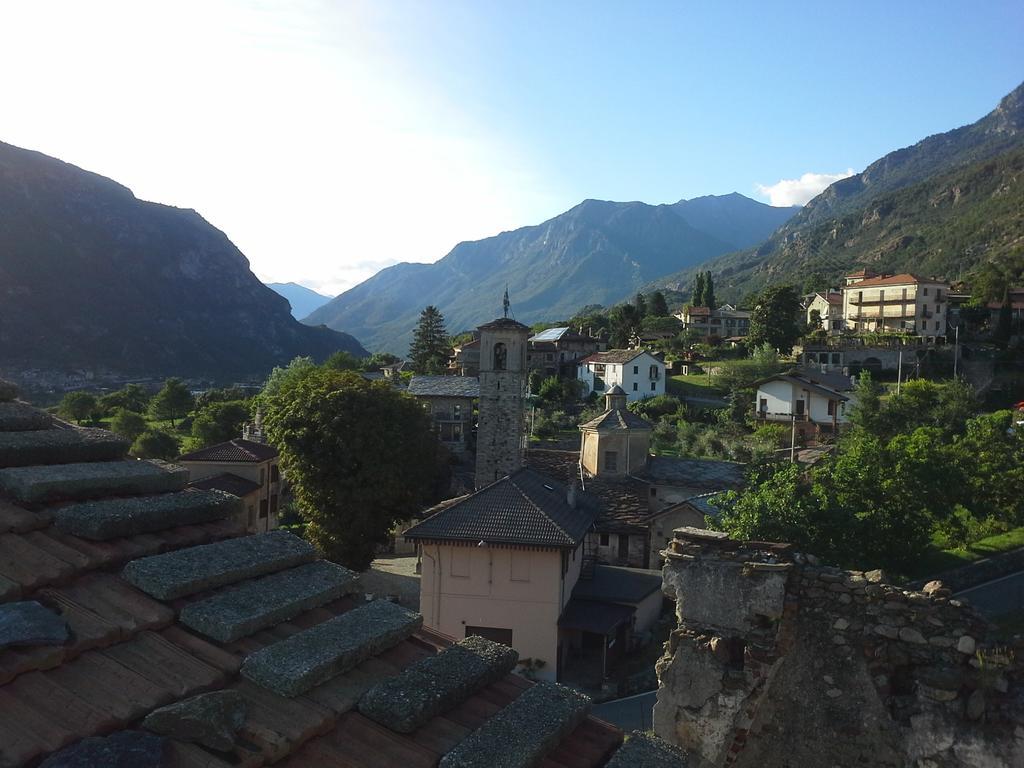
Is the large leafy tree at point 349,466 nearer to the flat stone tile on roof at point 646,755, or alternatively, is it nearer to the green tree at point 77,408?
the flat stone tile on roof at point 646,755

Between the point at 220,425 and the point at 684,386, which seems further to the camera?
the point at 684,386

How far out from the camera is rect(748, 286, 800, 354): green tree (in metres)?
67.1

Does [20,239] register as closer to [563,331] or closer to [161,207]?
[161,207]

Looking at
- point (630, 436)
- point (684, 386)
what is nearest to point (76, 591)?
point (630, 436)

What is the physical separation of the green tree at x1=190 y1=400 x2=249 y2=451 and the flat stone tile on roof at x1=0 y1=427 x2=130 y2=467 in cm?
4870

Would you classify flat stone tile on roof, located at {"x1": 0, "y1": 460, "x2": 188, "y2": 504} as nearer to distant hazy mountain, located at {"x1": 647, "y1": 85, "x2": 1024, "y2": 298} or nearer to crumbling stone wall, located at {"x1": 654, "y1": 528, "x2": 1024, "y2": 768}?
crumbling stone wall, located at {"x1": 654, "y1": 528, "x2": 1024, "y2": 768}

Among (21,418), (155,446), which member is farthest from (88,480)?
(155,446)

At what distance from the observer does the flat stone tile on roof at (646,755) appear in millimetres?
2926

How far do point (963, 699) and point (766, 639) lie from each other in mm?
1875

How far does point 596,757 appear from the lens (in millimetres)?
2975

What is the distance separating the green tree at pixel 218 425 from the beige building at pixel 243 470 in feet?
52.4

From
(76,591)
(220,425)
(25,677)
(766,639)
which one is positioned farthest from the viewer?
(220,425)

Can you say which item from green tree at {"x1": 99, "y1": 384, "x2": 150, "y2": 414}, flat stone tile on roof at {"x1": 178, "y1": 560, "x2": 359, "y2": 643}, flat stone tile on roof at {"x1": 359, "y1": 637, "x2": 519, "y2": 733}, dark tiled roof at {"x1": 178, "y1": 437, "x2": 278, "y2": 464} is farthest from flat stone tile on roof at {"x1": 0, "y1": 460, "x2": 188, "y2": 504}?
green tree at {"x1": 99, "y1": 384, "x2": 150, "y2": 414}

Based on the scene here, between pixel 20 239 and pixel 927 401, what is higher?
pixel 20 239
